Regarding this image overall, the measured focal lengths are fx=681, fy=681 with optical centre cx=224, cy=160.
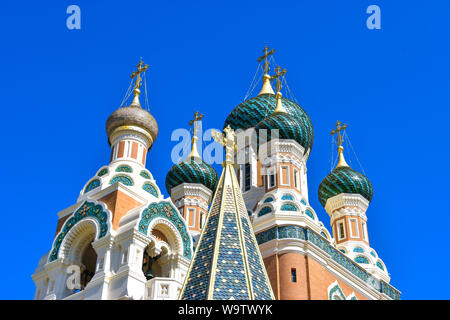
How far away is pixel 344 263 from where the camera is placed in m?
17.0

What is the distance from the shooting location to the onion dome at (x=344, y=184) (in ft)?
70.9

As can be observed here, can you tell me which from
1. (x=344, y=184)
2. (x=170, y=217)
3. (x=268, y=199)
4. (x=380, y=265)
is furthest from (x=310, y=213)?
(x=344, y=184)

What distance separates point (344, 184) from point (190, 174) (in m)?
4.89

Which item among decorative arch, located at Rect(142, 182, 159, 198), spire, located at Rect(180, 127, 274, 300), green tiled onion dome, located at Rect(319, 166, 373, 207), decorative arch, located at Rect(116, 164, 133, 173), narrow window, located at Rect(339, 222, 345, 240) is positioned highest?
green tiled onion dome, located at Rect(319, 166, 373, 207)

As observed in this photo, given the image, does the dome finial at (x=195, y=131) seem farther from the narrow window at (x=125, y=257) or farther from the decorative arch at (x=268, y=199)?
the narrow window at (x=125, y=257)

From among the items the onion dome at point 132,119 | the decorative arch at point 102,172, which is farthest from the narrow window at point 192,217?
the decorative arch at point 102,172

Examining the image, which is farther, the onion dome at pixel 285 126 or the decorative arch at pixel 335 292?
the onion dome at pixel 285 126

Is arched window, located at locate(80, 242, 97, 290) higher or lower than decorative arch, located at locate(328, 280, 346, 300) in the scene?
higher

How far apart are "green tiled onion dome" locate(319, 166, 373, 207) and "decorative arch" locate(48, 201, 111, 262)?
9482 mm

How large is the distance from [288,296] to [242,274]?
6028 mm

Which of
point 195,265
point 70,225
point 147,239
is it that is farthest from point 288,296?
point 195,265

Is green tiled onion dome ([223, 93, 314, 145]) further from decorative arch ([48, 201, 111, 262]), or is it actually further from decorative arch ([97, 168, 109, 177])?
decorative arch ([48, 201, 111, 262])

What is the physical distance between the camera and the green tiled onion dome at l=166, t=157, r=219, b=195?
21203 mm

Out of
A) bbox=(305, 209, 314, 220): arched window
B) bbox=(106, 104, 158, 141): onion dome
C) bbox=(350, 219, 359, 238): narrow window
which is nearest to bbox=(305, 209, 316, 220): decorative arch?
bbox=(305, 209, 314, 220): arched window
